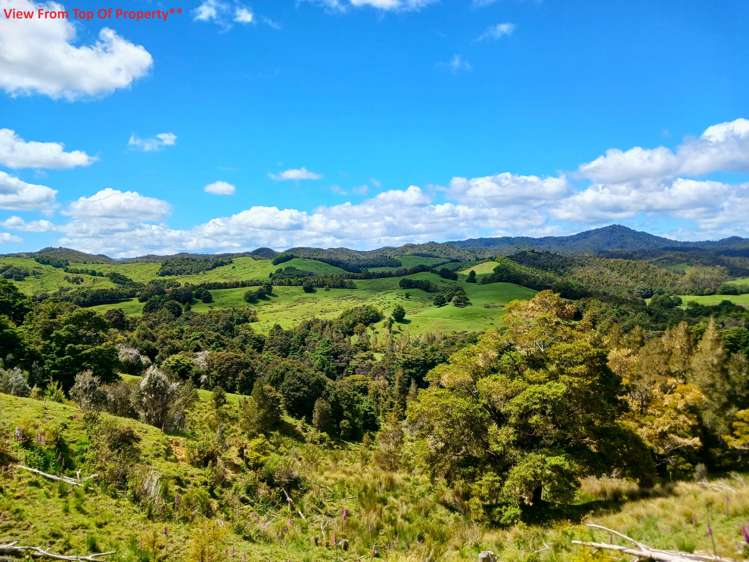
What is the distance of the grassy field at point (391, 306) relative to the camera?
140m

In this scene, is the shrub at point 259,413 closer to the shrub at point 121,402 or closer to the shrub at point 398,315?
the shrub at point 121,402

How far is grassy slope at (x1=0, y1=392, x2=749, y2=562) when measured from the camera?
33.6ft

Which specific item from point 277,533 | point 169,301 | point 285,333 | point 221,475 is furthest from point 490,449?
point 169,301

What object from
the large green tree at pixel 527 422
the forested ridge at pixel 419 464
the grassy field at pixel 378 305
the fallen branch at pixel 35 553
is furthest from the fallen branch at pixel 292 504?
the grassy field at pixel 378 305

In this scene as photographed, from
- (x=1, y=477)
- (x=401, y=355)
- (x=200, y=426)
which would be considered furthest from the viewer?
(x=401, y=355)

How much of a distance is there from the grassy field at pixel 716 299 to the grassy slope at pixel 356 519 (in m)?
202

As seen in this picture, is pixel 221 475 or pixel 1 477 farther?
pixel 221 475

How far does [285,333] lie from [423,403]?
108 metres

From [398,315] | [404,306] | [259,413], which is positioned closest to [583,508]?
[259,413]

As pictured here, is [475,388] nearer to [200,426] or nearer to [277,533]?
[277,533]

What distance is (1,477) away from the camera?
36.1ft

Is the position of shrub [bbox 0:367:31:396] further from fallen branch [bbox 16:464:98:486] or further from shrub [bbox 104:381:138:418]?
fallen branch [bbox 16:464:98:486]

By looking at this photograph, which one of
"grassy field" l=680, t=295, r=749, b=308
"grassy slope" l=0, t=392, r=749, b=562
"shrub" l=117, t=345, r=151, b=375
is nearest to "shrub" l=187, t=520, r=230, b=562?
"grassy slope" l=0, t=392, r=749, b=562

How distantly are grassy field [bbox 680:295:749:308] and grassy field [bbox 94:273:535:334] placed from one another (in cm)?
7279
